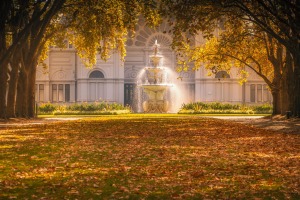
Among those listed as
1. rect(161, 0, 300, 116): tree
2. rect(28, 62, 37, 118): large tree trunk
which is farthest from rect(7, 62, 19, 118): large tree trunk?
rect(161, 0, 300, 116): tree

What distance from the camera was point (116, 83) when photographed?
57.1 metres

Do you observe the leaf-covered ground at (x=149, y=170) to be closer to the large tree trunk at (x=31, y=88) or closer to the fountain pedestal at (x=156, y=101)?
the large tree trunk at (x=31, y=88)

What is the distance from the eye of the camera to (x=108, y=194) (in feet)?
24.2

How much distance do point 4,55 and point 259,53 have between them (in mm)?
19161

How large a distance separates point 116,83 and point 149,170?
47.6m

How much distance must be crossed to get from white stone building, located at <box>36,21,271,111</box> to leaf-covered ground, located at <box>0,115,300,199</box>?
135ft

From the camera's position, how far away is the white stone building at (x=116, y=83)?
186 feet

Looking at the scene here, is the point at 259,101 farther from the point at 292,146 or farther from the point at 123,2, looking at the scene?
Answer: the point at 292,146

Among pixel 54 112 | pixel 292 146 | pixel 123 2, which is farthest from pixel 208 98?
pixel 292 146

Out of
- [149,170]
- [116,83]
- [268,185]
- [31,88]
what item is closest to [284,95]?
[31,88]

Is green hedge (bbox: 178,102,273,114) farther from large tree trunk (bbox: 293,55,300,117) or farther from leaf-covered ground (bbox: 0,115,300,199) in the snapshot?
leaf-covered ground (bbox: 0,115,300,199)

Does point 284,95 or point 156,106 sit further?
point 156,106

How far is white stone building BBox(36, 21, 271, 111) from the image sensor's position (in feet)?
186

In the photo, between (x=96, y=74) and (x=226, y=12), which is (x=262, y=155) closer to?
(x=226, y=12)
